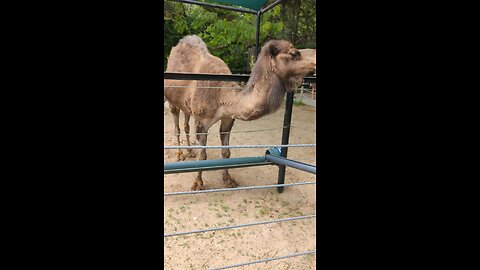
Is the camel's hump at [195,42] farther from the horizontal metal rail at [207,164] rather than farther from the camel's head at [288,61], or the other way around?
the horizontal metal rail at [207,164]

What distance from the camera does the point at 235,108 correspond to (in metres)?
2.96

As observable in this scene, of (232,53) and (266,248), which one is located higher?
(232,53)

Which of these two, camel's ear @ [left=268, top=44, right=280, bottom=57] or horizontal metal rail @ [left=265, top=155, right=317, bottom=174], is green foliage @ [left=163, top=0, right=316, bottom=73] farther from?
horizontal metal rail @ [left=265, top=155, right=317, bottom=174]

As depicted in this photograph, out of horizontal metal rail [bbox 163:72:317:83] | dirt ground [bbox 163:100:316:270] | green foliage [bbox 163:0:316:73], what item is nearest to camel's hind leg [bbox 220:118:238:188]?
dirt ground [bbox 163:100:316:270]

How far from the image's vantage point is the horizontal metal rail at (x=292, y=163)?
1.81 m

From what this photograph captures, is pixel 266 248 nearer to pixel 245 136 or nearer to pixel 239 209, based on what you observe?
pixel 239 209

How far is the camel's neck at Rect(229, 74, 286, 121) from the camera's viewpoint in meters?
2.74

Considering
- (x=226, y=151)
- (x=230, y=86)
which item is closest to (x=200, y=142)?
(x=226, y=151)

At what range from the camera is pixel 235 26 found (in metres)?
5.83

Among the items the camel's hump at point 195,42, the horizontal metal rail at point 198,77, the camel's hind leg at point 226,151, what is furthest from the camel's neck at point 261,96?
Answer: the camel's hump at point 195,42

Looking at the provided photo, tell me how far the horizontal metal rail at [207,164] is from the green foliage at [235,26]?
3.70 m
